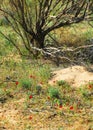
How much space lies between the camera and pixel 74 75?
737 cm

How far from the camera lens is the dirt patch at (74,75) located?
23.4 feet

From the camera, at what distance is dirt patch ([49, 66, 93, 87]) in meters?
7.12

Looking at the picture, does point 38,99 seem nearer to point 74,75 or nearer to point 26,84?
point 26,84

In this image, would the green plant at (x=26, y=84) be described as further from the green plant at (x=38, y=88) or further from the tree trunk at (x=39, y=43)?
the tree trunk at (x=39, y=43)

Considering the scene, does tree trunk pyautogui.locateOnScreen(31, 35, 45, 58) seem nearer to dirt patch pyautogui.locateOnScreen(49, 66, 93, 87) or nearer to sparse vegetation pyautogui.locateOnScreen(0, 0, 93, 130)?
sparse vegetation pyautogui.locateOnScreen(0, 0, 93, 130)

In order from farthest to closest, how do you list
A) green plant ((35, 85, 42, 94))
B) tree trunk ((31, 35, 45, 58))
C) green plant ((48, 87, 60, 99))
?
tree trunk ((31, 35, 45, 58)), green plant ((35, 85, 42, 94)), green plant ((48, 87, 60, 99))

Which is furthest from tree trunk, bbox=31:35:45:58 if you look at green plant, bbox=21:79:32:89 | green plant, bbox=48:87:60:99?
green plant, bbox=48:87:60:99

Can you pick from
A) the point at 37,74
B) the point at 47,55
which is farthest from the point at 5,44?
the point at 37,74

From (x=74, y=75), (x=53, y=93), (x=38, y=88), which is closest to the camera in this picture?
(x=53, y=93)

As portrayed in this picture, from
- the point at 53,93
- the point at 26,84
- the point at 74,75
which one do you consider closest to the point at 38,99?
the point at 53,93

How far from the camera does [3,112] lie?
6.07 metres

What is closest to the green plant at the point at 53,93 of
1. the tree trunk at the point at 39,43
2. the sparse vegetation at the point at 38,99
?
the sparse vegetation at the point at 38,99

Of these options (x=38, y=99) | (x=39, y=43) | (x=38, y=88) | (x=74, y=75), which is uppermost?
(x=39, y=43)

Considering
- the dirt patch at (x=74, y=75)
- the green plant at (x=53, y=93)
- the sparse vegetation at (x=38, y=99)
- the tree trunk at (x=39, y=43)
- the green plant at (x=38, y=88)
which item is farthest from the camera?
the tree trunk at (x=39, y=43)
